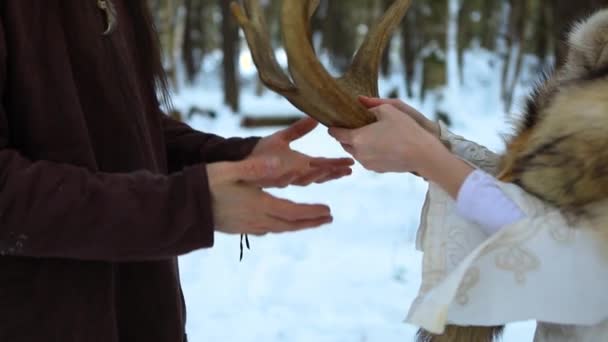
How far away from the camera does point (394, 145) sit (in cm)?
160

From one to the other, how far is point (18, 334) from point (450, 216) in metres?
0.89

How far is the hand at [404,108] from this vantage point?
175cm

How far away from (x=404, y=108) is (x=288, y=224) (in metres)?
0.55

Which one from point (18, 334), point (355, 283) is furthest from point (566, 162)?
point (355, 283)

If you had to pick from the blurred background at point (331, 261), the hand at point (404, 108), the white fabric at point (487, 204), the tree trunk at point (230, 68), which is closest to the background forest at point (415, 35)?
the tree trunk at point (230, 68)

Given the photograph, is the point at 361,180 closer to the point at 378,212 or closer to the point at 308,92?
the point at 378,212

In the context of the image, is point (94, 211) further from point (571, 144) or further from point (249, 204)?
point (571, 144)

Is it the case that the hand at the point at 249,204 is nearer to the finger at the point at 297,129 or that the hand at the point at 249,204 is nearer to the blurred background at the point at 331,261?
the finger at the point at 297,129

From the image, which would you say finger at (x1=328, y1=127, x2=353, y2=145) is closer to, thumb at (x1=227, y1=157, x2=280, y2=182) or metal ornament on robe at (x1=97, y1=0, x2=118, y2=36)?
thumb at (x1=227, y1=157, x2=280, y2=182)

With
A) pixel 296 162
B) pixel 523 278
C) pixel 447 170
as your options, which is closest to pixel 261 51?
pixel 296 162

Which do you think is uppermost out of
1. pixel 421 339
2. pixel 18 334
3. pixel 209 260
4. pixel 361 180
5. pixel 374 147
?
pixel 374 147

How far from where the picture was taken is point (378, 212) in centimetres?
687

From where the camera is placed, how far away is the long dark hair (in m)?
1.84

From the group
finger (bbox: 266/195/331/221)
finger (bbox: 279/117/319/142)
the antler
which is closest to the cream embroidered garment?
finger (bbox: 266/195/331/221)
